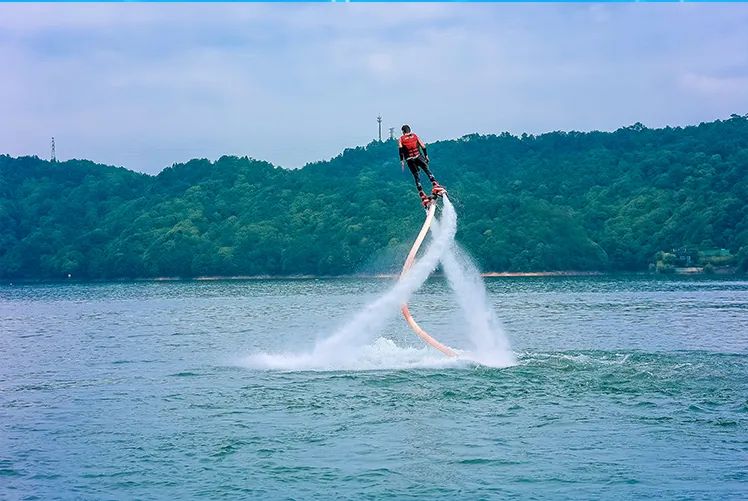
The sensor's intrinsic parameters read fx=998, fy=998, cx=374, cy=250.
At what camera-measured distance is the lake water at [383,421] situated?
2433 centimetres

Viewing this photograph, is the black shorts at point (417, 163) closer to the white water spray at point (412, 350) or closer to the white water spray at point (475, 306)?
the white water spray at point (412, 350)

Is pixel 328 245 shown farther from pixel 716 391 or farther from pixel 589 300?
pixel 716 391

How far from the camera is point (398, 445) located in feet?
91.4

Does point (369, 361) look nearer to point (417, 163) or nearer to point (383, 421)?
point (417, 163)

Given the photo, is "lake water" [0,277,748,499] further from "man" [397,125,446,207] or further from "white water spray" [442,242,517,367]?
"man" [397,125,446,207]

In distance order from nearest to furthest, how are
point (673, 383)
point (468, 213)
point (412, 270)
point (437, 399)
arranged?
point (437, 399) < point (673, 383) < point (412, 270) < point (468, 213)

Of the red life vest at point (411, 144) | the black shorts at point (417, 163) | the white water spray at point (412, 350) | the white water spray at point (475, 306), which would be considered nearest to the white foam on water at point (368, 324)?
the white water spray at point (412, 350)

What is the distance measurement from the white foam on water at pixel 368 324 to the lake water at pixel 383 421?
53cm

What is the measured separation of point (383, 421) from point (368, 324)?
36.8 feet

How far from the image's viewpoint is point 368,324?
137 ft

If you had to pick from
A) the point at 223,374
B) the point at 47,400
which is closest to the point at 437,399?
the point at 223,374

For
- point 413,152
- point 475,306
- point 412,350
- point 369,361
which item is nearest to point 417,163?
point 413,152

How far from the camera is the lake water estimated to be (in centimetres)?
2433

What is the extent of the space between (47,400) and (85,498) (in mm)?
14759
